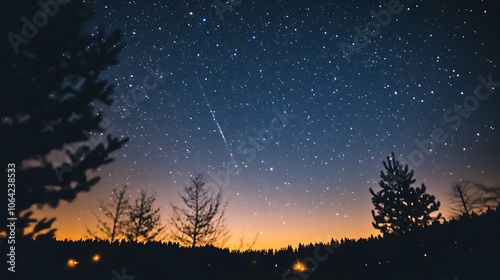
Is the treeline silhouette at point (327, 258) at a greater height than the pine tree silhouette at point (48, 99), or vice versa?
the pine tree silhouette at point (48, 99)

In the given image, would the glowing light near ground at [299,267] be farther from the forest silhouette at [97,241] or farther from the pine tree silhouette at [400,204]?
the pine tree silhouette at [400,204]

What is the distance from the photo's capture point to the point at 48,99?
333cm

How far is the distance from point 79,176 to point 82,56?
186 centimetres

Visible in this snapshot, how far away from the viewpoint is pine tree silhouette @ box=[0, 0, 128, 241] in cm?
300

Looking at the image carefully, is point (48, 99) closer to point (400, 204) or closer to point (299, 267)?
point (299, 267)

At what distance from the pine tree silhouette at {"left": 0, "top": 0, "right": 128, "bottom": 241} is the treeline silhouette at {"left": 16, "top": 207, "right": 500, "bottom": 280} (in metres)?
4.64

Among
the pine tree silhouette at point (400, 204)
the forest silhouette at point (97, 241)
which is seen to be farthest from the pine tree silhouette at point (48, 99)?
the pine tree silhouette at point (400, 204)


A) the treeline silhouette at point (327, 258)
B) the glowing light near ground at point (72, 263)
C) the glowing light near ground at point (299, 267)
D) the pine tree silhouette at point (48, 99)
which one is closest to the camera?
the pine tree silhouette at point (48, 99)

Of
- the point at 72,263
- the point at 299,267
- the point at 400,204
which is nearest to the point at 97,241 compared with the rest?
the point at 72,263

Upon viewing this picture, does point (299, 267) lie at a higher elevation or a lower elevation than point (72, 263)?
lower

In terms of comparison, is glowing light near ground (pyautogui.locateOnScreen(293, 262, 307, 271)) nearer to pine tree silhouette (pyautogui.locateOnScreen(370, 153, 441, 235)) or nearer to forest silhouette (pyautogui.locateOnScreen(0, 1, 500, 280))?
forest silhouette (pyautogui.locateOnScreen(0, 1, 500, 280))

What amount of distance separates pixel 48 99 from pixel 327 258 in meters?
12.4

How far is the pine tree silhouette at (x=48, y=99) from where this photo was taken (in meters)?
3.00

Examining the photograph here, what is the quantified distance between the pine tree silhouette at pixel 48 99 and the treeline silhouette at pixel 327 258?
4.64 metres
